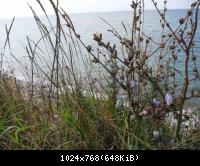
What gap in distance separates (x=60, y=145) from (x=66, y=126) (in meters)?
0.29

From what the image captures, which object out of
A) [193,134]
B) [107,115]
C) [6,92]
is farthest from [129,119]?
[6,92]

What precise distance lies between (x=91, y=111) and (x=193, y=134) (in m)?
0.67

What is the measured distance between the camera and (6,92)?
11.1 ft

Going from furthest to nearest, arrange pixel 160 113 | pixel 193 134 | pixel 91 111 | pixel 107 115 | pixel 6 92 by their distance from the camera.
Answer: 1. pixel 6 92
2. pixel 91 111
3. pixel 107 115
4. pixel 193 134
5. pixel 160 113

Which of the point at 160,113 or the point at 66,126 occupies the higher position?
the point at 160,113
